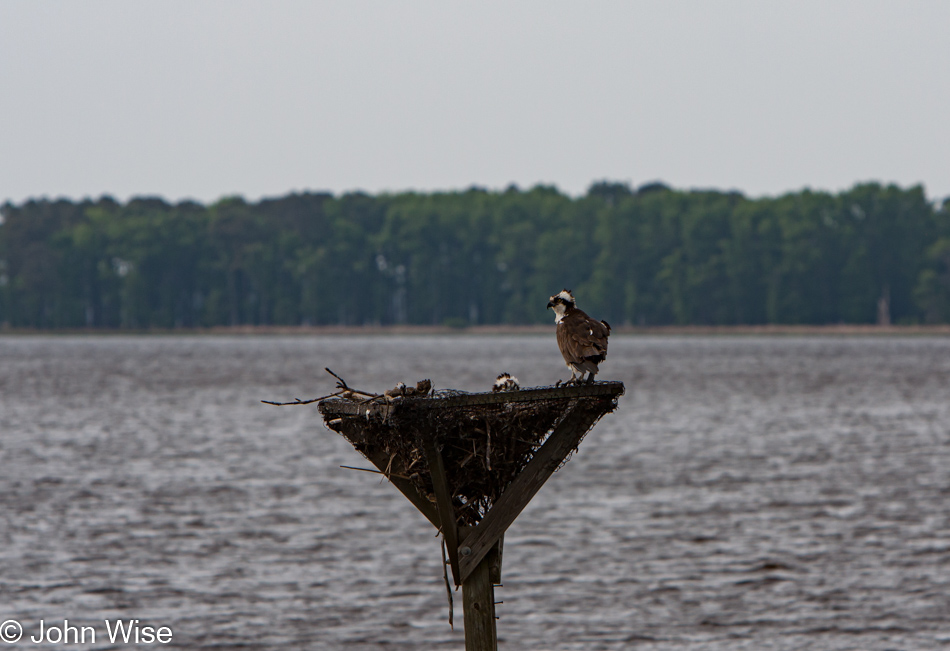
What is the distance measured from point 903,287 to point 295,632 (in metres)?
178

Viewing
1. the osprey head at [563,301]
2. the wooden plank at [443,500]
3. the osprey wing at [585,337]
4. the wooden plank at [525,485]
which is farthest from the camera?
the osprey head at [563,301]

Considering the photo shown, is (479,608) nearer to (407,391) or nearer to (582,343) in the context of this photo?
(407,391)

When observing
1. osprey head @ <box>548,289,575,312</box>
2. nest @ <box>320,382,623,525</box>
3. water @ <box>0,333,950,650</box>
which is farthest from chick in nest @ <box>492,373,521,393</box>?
water @ <box>0,333,950,650</box>

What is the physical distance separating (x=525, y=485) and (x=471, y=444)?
639 millimetres

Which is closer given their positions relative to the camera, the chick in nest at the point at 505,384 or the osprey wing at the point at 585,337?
the chick in nest at the point at 505,384

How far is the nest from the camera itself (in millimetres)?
9633

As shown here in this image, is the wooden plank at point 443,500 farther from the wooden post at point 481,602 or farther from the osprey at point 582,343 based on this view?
the osprey at point 582,343

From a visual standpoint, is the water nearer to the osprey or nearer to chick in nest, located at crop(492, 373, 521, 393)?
the osprey

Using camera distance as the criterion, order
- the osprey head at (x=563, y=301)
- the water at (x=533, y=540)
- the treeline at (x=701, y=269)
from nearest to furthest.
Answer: the osprey head at (x=563, y=301)
the water at (x=533, y=540)
the treeline at (x=701, y=269)

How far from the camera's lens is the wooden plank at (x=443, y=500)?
991cm

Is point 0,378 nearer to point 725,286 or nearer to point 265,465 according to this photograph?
point 265,465

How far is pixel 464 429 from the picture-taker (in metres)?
9.99

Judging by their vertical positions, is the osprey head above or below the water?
above

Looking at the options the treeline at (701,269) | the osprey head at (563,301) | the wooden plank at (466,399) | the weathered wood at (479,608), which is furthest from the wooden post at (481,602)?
the treeline at (701,269)
